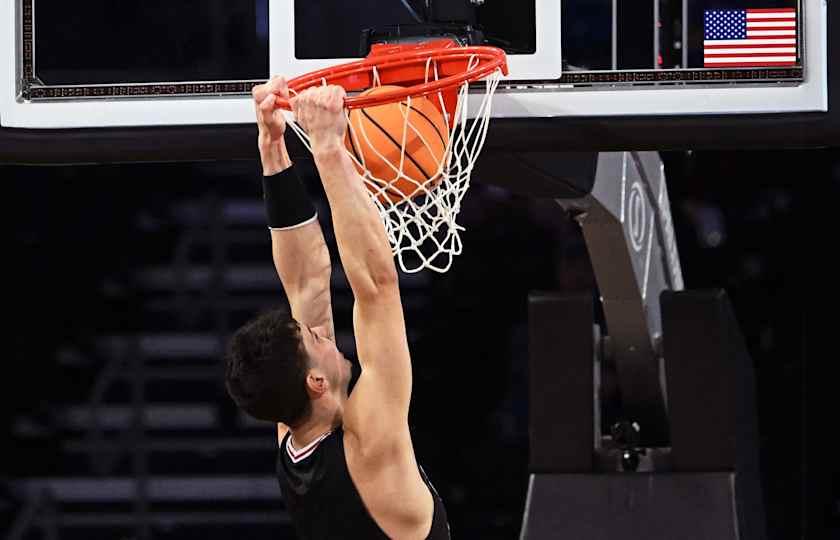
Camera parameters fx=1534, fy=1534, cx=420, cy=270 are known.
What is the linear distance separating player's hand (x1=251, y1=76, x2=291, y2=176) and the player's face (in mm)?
373

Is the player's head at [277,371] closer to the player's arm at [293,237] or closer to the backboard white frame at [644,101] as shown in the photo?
the player's arm at [293,237]

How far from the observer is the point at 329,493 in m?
3.01

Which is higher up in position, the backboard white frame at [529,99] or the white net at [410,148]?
the backboard white frame at [529,99]

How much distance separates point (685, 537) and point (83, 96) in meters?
2.49

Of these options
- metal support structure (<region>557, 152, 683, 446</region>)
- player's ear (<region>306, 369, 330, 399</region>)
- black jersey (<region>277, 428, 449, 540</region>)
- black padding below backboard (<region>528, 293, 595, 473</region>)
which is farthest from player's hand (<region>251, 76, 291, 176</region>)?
black padding below backboard (<region>528, 293, 595, 473</region>)

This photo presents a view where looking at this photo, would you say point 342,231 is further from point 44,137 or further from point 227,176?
point 227,176

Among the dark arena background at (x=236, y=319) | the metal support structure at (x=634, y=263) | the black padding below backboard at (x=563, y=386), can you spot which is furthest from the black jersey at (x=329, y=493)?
the dark arena background at (x=236, y=319)

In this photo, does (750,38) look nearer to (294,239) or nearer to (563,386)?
(294,239)

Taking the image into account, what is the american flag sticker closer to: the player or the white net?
the white net

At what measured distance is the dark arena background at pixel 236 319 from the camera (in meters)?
7.19

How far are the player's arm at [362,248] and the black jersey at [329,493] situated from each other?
0.19 meters

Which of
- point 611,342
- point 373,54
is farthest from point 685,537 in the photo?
point 373,54

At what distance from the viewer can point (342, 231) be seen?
9.37 feet

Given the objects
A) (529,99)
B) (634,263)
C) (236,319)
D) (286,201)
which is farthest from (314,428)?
(236,319)
